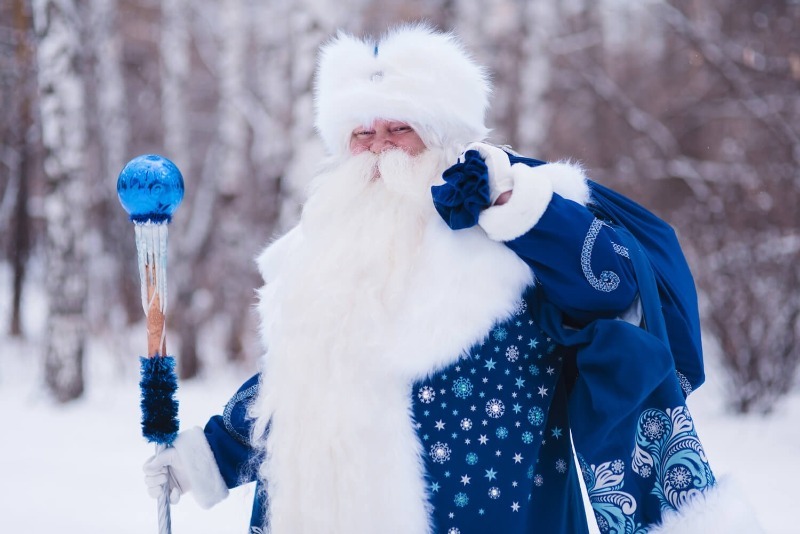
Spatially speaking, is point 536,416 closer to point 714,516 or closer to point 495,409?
point 495,409

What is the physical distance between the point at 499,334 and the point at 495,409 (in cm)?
19

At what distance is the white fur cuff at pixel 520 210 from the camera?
72.9 inches

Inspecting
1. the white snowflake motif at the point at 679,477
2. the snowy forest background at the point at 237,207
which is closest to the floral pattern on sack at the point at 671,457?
the white snowflake motif at the point at 679,477

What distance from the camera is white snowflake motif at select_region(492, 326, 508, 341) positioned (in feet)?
6.50

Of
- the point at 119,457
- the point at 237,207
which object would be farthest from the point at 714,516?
the point at 237,207

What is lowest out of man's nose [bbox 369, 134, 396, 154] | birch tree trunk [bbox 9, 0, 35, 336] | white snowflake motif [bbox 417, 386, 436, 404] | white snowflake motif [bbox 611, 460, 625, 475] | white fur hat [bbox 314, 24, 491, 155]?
white snowflake motif [bbox 611, 460, 625, 475]

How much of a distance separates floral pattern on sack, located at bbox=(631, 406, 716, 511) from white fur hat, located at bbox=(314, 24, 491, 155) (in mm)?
905

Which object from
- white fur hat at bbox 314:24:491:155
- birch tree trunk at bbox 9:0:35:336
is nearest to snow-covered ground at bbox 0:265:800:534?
white fur hat at bbox 314:24:491:155

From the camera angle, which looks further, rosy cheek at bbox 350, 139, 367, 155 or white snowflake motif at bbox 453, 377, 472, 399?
rosy cheek at bbox 350, 139, 367, 155

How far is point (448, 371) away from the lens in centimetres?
198

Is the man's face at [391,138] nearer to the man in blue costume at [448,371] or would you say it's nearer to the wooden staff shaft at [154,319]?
the man in blue costume at [448,371]

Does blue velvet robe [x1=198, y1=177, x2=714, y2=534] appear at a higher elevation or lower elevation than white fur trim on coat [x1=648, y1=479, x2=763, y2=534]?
higher

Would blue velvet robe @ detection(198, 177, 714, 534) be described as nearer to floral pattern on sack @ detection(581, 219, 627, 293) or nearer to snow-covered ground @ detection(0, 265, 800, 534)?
floral pattern on sack @ detection(581, 219, 627, 293)

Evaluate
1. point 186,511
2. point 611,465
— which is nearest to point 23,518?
point 186,511
